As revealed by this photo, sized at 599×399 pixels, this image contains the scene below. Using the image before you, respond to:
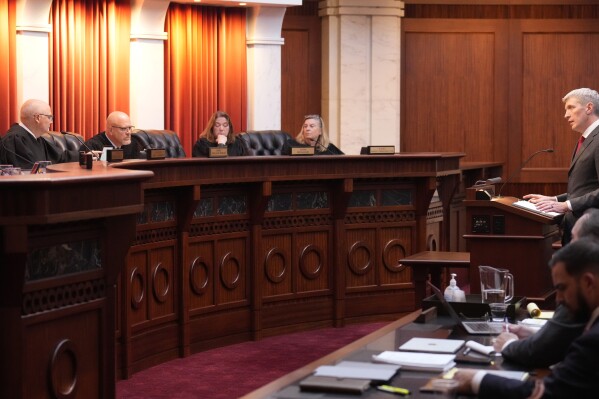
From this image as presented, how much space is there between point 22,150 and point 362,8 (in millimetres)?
5201

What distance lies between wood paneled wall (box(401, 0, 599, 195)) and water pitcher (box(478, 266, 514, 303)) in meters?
7.83

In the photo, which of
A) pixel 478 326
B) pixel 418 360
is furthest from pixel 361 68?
pixel 418 360

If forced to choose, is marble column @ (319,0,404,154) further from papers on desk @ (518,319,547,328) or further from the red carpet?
papers on desk @ (518,319,547,328)

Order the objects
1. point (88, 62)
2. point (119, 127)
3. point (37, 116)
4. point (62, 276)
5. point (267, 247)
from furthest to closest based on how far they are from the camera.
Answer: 1. point (88, 62)
2. point (119, 127)
3. point (267, 247)
4. point (37, 116)
5. point (62, 276)

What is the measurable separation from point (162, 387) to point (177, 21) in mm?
5320

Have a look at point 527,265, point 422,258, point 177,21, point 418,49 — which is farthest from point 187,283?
point 418,49

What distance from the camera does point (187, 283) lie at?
6.78 metres

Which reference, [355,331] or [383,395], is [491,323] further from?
[355,331]

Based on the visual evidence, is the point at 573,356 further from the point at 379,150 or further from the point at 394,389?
the point at 379,150

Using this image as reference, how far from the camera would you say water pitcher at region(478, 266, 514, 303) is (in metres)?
4.28

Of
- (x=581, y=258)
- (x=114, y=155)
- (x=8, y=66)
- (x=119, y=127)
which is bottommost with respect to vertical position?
(x=581, y=258)

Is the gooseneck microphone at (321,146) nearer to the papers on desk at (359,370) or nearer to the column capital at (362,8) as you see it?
the column capital at (362,8)

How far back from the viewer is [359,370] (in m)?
3.05

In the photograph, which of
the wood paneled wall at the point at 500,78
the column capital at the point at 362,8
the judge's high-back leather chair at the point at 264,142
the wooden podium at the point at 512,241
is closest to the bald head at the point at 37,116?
the judge's high-back leather chair at the point at 264,142
